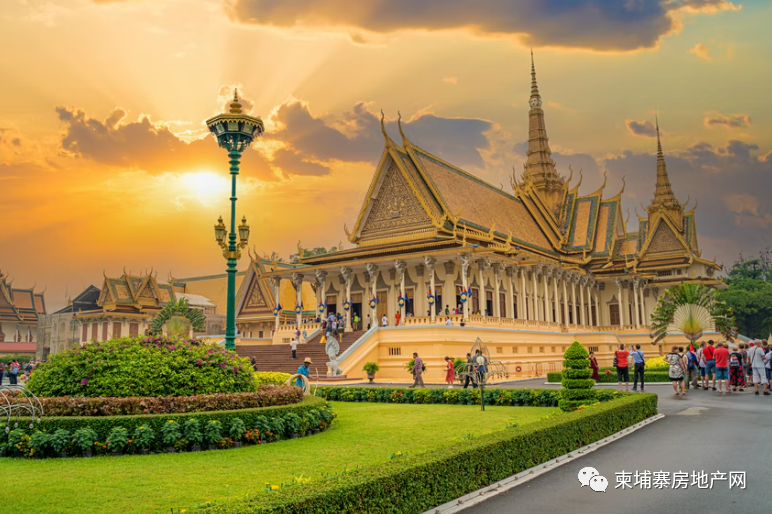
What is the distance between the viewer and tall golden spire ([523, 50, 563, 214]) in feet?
175

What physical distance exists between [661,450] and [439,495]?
4.75 metres

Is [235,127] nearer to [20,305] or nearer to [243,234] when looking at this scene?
[243,234]

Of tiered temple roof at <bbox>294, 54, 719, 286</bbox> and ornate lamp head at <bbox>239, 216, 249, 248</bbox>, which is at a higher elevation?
tiered temple roof at <bbox>294, 54, 719, 286</bbox>

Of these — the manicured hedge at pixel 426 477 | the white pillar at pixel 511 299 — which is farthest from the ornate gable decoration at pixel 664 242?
the manicured hedge at pixel 426 477

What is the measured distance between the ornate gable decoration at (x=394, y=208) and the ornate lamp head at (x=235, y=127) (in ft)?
56.2

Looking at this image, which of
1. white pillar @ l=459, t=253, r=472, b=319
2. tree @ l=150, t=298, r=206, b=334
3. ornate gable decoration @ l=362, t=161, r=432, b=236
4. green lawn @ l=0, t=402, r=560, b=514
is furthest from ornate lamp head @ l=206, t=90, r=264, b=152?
tree @ l=150, t=298, r=206, b=334

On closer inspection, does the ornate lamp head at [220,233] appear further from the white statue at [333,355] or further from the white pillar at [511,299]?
the white pillar at [511,299]

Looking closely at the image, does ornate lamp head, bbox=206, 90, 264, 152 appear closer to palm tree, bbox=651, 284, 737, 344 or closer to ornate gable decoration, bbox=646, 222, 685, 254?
palm tree, bbox=651, 284, 737, 344

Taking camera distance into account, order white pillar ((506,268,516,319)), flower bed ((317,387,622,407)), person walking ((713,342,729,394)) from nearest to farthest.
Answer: flower bed ((317,387,622,407))
person walking ((713,342,729,394))
white pillar ((506,268,516,319))

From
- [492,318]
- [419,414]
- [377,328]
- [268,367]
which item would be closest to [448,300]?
[492,318]

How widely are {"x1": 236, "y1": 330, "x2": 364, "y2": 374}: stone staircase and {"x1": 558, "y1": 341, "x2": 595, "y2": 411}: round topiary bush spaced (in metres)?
13.8

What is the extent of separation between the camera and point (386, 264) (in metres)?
33.7

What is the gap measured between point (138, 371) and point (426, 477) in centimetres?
614

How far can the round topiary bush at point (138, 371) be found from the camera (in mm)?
10336
